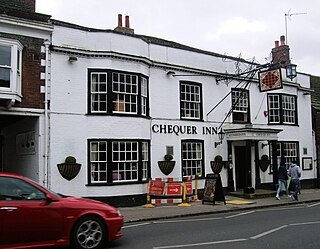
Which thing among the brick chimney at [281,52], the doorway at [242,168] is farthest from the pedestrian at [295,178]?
the brick chimney at [281,52]

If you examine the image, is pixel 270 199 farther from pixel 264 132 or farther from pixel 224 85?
pixel 224 85

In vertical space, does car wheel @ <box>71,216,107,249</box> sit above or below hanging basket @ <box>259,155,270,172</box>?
below

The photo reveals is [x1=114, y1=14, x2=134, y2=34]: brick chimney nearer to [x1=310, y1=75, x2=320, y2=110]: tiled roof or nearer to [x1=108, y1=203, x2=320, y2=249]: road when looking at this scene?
[x1=108, y1=203, x2=320, y2=249]: road

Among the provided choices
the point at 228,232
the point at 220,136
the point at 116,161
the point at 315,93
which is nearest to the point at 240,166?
the point at 220,136

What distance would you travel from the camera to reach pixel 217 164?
Answer: 60.7ft

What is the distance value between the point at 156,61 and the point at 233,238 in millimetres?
10166

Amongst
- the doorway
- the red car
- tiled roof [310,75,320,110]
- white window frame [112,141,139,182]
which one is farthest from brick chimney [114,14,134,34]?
the red car

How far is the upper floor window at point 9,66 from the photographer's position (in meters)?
12.9

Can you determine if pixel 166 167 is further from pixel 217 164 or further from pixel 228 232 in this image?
pixel 228 232

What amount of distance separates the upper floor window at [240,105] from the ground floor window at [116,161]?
20.4 feet

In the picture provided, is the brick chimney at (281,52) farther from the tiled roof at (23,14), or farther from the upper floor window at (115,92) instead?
the tiled roof at (23,14)

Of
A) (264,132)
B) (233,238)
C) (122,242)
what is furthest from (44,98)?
(264,132)

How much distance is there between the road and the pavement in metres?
0.64

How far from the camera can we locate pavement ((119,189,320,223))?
41.6 ft
